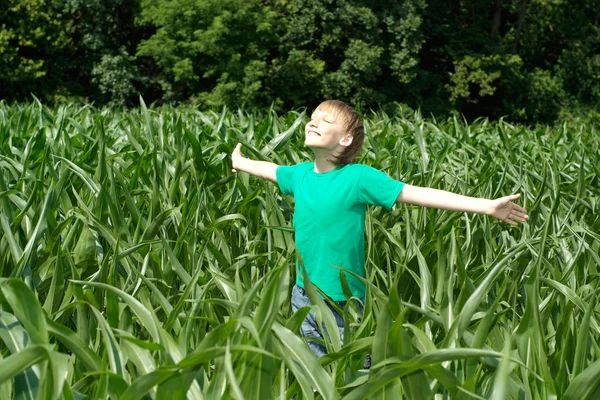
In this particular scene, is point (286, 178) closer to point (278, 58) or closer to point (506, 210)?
point (506, 210)

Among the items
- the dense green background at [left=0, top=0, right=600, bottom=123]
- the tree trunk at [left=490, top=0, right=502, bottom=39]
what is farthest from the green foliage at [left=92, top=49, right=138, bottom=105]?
the tree trunk at [left=490, top=0, right=502, bottom=39]

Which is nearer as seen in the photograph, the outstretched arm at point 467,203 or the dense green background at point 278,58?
the outstretched arm at point 467,203

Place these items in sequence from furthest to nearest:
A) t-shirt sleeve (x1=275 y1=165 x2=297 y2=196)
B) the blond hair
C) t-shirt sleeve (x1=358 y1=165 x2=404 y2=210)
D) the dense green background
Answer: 1. the dense green background
2. t-shirt sleeve (x1=275 y1=165 x2=297 y2=196)
3. the blond hair
4. t-shirt sleeve (x1=358 y1=165 x2=404 y2=210)

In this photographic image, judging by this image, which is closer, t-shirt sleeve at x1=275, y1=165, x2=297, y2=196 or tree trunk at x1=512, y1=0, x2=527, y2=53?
t-shirt sleeve at x1=275, y1=165, x2=297, y2=196

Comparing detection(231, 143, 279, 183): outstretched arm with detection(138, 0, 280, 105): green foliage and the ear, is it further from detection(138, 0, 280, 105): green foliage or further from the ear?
detection(138, 0, 280, 105): green foliage

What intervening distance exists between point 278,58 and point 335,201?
85.8ft

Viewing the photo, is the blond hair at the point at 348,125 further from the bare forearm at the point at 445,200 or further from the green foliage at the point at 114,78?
the green foliage at the point at 114,78

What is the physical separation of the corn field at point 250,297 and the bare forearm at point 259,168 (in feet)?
0.25

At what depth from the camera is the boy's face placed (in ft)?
7.23

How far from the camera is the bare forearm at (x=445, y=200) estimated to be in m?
1.97

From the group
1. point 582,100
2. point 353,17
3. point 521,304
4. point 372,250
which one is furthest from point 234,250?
point 582,100

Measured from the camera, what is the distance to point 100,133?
2.78 m

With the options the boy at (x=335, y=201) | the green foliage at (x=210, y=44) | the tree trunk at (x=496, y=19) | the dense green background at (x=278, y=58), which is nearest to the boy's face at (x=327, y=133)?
the boy at (x=335, y=201)

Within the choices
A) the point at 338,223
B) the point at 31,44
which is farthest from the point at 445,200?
the point at 31,44
